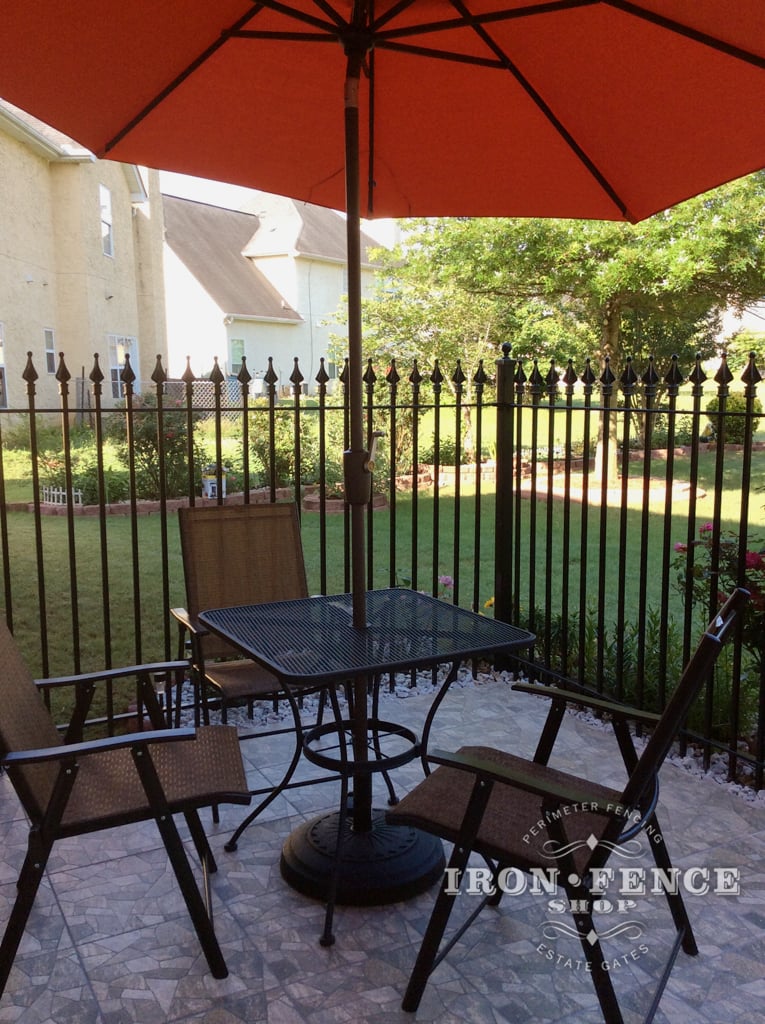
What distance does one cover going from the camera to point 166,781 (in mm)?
2619

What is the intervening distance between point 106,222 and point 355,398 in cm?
1844

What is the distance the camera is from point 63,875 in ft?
10.0

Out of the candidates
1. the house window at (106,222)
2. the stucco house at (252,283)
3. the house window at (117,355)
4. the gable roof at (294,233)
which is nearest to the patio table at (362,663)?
the house window at (117,355)

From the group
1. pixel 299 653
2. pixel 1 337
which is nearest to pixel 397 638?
pixel 299 653

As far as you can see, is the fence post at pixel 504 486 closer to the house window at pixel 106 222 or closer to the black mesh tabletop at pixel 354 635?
the black mesh tabletop at pixel 354 635

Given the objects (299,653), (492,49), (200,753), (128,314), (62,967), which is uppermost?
(128,314)

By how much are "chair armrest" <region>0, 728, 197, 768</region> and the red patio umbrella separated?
82 cm

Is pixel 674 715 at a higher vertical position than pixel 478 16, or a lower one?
lower

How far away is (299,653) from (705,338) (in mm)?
18998

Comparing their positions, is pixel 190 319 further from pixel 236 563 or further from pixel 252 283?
pixel 236 563

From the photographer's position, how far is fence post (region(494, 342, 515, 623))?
4.82 m

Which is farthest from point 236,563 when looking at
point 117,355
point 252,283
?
point 252,283

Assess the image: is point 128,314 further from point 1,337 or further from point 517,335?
point 517,335

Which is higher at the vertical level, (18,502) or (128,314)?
(128,314)
